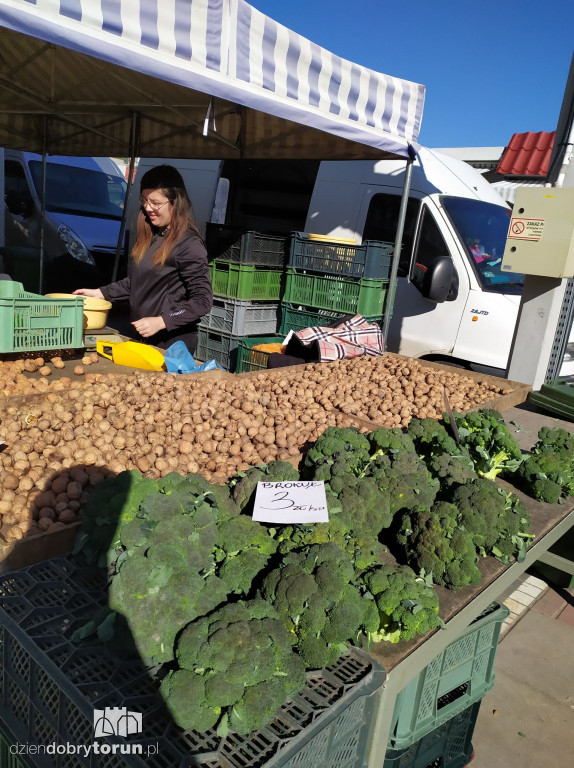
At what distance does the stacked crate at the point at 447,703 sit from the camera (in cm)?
196

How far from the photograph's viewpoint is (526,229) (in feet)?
14.1

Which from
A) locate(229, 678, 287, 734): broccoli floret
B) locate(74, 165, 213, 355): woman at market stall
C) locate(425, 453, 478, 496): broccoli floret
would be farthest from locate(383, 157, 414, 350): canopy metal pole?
locate(229, 678, 287, 734): broccoli floret

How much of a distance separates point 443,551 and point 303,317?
15.5ft

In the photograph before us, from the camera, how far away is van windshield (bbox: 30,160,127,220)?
948 cm

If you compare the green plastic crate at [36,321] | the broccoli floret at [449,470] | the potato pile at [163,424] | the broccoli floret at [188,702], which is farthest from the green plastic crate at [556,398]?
the broccoli floret at [188,702]

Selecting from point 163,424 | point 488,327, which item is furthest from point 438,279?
point 163,424

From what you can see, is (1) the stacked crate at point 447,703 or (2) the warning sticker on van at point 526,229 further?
(2) the warning sticker on van at point 526,229

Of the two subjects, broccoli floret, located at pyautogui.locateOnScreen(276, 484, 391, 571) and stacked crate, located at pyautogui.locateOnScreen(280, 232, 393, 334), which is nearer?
broccoli floret, located at pyautogui.locateOnScreen(276, 484, 391, 571)

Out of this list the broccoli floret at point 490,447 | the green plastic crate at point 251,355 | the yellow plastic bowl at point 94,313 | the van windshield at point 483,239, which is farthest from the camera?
the van windshield at point 483,239

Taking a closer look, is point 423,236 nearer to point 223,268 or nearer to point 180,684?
point 223,268

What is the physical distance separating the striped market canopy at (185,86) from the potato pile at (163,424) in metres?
1.78

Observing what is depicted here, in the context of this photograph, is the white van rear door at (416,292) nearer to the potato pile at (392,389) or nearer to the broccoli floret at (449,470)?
the potato pile at (392,389)

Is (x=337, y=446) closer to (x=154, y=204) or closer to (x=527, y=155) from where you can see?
(x=154, y=204)

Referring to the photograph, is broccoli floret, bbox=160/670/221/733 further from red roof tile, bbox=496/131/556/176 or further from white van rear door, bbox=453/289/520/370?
red roof tile, bbox=496/131/556/176
